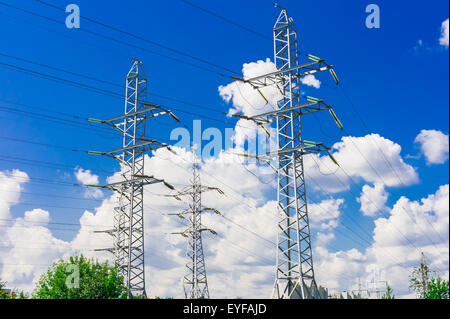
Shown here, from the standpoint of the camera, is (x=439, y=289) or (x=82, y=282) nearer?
(x=82, y=282)

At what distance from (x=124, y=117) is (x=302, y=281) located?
21.1m

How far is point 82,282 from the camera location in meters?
33.8

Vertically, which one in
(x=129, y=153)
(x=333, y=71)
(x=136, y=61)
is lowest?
(x=129, y=153)

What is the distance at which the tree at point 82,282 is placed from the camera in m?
33.0

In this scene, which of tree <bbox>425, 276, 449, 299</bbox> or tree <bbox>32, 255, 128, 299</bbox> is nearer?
tree <bbox>32, 255, 128, 299</bbox>

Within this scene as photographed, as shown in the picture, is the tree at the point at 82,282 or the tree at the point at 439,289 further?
the tree at the point at 439,289

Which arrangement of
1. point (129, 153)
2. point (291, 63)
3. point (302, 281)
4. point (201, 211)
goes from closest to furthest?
point (302, 281) → point (291, 63) → point (129, 153) → point (201, 211)

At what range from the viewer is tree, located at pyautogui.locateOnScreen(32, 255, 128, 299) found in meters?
33.0

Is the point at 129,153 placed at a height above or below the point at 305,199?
above

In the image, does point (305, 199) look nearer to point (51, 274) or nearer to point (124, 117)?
point (124, 117)
